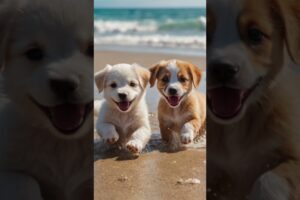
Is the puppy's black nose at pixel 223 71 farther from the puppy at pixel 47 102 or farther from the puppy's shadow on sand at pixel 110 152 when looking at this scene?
the puppy's shadow on sand at pixel 110 152

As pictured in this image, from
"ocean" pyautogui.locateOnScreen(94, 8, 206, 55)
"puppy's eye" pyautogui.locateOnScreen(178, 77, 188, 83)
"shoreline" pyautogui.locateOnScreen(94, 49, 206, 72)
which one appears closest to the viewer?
"puppy's eye" pyautogui.locateOnScreen(178, 77, 188, 83)

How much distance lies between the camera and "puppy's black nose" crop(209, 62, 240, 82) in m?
0.98

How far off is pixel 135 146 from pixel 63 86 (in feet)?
1.40

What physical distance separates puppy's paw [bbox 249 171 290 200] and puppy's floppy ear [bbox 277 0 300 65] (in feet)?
0.90

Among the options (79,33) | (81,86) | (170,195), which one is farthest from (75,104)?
(170,195)

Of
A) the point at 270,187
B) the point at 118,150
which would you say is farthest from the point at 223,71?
the point at 118,150

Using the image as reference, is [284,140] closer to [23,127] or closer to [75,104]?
[75,104]

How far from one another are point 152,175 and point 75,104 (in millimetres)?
412

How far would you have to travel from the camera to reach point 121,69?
137 centimetres

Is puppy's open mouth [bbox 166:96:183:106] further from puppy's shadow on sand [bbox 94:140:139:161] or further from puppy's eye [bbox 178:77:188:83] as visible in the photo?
A: puppy's shadow on sand [bbox 94:140:139:161]

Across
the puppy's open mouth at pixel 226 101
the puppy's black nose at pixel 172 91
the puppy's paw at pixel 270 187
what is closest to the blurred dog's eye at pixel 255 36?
the puppy's open mouth at pixel 226 101

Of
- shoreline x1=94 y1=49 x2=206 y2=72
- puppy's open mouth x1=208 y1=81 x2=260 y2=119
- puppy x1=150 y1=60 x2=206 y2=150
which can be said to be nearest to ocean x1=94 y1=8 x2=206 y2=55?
shoreline x1=94 y1=49 x2=206 y2=72

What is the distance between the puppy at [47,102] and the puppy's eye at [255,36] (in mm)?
330

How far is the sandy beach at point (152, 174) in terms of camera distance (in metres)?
1.27
